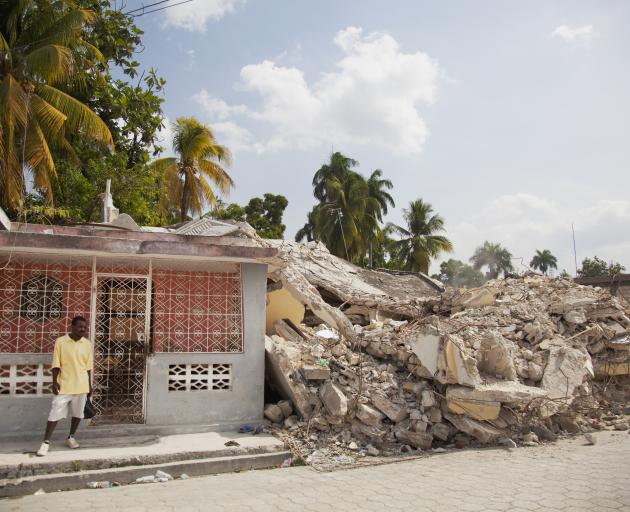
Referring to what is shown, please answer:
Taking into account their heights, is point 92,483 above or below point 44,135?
below

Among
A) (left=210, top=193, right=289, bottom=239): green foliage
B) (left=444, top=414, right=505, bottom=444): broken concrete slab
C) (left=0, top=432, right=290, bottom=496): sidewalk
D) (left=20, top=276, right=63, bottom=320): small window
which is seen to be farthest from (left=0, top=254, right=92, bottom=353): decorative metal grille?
(left=210, top=193, right=289, bottom=239): green foliage

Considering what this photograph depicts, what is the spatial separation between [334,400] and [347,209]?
28077mm

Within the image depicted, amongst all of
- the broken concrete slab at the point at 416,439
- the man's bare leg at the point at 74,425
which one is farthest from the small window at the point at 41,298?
the broken concrete slab at the point at 416,439

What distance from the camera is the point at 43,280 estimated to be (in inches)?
285

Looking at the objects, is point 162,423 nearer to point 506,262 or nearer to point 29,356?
point 29,356

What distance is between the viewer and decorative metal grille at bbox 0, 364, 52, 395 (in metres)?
6.62

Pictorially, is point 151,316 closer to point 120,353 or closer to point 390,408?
point 120,353

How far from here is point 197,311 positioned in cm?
769

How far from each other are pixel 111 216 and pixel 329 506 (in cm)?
805

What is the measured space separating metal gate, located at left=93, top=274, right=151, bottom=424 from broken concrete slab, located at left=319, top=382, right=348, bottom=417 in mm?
2504

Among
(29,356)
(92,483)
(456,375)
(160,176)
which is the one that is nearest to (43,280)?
(29,356)

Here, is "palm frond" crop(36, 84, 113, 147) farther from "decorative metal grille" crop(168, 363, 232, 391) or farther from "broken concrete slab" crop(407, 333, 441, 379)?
"broken concrete slab" crop(407, 333, 441, 379)

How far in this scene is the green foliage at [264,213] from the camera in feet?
92.5

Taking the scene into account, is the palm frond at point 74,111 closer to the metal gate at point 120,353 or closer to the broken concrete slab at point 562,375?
the metal gate at point 120,353
